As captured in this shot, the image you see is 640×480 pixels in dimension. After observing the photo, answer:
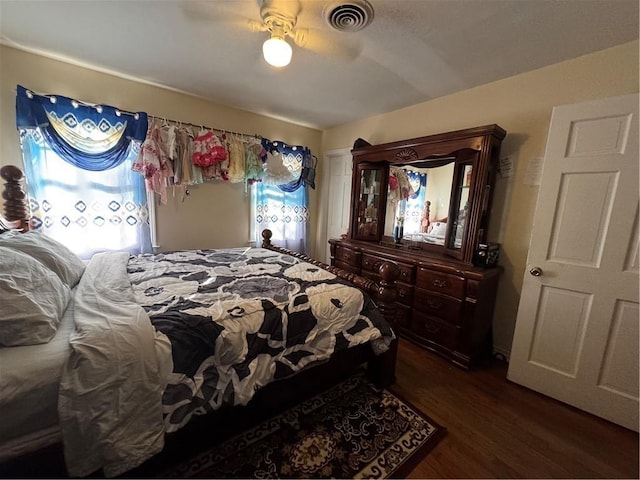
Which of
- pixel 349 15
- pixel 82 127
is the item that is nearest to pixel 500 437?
pixel 349 15

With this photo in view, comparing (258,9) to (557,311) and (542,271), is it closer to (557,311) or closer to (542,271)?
(542,271)

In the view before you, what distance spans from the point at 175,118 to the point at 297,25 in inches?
68.6

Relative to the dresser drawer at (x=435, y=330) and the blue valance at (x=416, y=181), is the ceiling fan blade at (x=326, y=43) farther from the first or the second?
the dresser drawer at (x=435, y=330)

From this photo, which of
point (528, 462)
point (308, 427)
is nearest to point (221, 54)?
point (308, 427)

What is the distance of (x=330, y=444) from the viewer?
133cm

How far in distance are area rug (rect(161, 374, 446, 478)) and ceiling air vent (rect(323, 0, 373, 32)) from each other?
2.29m

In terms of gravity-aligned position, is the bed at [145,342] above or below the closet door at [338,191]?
below

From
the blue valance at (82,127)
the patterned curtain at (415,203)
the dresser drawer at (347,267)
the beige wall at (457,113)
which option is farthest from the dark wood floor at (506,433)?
the blue valance at (82,127)

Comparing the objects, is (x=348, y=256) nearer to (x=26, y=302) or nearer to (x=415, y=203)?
(x=415, y=203)

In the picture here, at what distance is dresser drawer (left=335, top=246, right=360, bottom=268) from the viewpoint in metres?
2.86

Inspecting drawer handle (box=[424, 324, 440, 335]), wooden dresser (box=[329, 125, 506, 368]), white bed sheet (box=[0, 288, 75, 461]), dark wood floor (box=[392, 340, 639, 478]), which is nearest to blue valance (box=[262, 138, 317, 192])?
wooden dresser (box=[329, 125, 506, 368])

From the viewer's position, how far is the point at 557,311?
68.1 inches

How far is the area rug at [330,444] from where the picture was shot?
120cm

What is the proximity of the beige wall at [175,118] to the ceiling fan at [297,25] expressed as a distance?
137 centimetres
